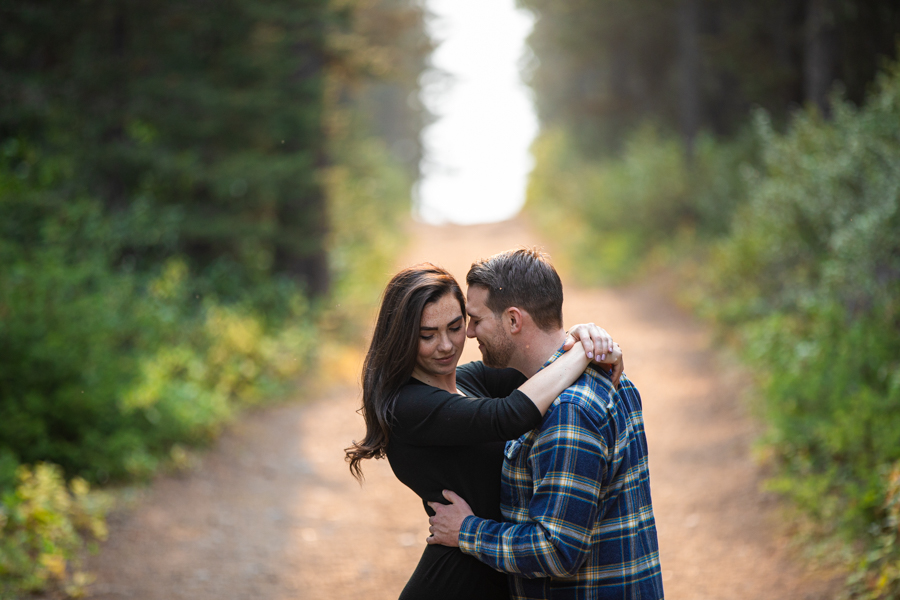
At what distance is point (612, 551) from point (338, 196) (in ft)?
43.7

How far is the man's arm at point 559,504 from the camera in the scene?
2207 mm

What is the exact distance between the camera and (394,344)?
258 cm

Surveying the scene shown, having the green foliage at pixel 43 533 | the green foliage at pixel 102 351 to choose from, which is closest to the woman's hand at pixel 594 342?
the green foliage at pixel 43 533

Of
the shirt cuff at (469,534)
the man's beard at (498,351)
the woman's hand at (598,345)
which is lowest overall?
the shirt cuff at (469,534)

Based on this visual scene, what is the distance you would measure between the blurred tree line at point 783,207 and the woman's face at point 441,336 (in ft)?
10.8

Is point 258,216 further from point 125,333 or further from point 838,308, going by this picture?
point 838,308

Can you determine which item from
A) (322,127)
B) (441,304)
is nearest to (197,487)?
(441,304)

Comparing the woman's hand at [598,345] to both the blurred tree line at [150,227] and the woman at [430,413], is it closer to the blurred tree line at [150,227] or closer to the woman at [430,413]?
the woman at [430,413]

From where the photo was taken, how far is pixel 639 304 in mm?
15656

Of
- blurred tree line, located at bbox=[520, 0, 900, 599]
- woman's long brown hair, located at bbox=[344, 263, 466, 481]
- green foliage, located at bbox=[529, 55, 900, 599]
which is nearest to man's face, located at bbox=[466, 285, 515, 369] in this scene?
woman's long brown hair, located at bbox=[344, 263, 466, 481]

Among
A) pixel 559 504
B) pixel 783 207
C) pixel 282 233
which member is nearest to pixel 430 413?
pixel 559 504

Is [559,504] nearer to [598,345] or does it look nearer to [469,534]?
[469,534]

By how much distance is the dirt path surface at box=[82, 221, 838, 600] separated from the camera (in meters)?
5.39

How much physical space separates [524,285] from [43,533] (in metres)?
4.53
